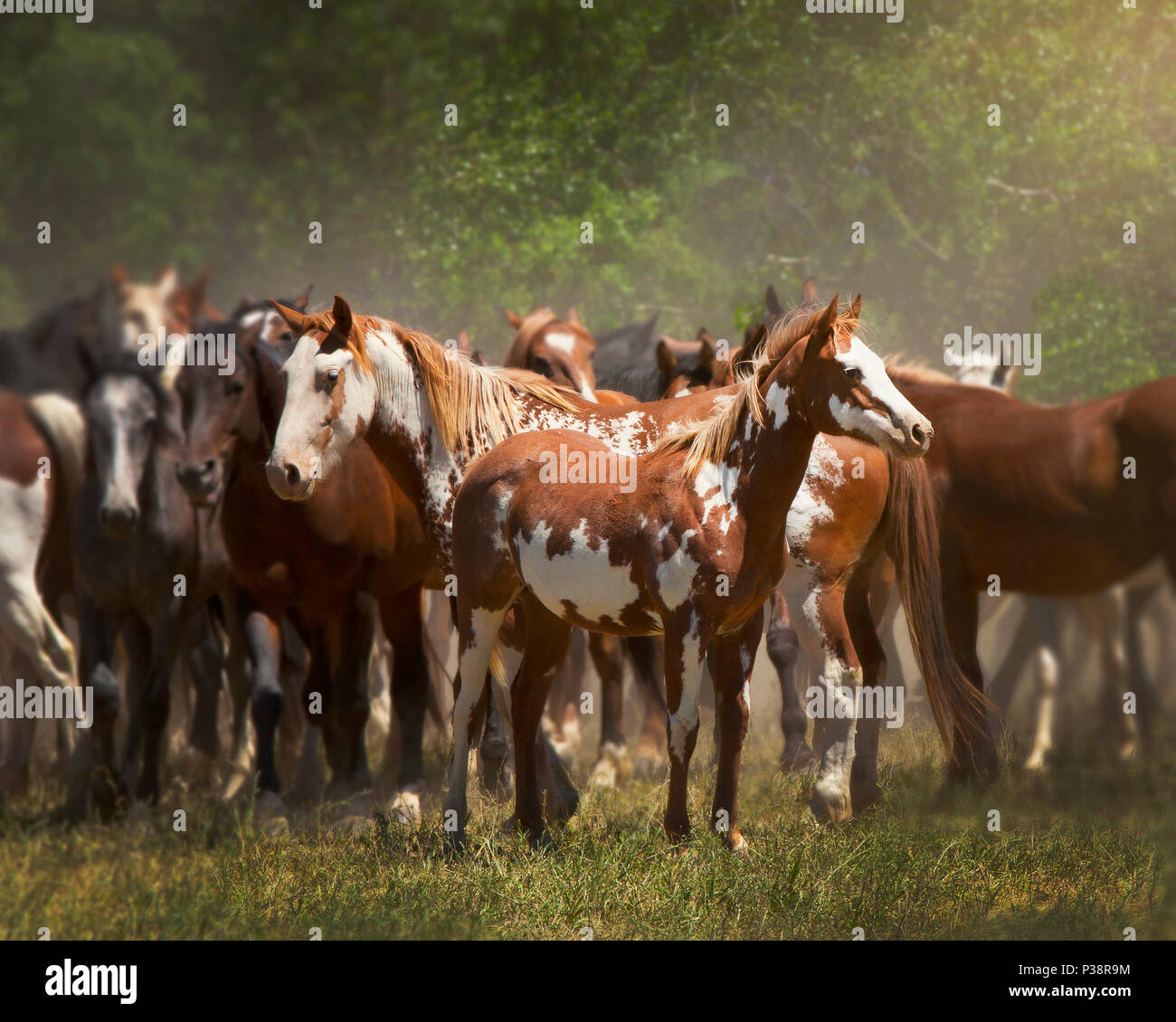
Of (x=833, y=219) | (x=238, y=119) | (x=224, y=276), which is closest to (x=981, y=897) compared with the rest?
(x=224, y=276)

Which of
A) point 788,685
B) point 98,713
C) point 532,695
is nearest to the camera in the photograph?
point 532,695

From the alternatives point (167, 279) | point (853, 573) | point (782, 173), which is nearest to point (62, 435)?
point (167, 279)

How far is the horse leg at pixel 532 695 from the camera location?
5262 mm

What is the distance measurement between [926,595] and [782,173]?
6168mm

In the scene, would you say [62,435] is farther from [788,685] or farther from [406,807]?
[788,685]

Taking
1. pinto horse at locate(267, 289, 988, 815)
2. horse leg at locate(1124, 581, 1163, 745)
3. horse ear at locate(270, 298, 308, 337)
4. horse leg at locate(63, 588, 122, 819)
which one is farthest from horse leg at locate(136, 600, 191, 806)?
horse leg at locate(1124, 581, 1163, 745)

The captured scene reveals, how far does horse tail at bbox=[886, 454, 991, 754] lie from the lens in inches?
209

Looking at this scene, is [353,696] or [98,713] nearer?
[98,713]

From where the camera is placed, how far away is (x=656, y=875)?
4598 mm

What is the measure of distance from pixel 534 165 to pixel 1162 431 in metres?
6.48

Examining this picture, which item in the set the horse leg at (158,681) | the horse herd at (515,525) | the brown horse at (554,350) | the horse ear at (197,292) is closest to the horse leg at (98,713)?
the horse herd at (515,525)

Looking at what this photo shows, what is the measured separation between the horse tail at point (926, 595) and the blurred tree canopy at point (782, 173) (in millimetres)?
1098

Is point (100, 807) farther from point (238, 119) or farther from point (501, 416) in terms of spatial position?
point (238, 119)

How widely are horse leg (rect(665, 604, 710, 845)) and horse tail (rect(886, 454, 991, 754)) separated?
1203mm
